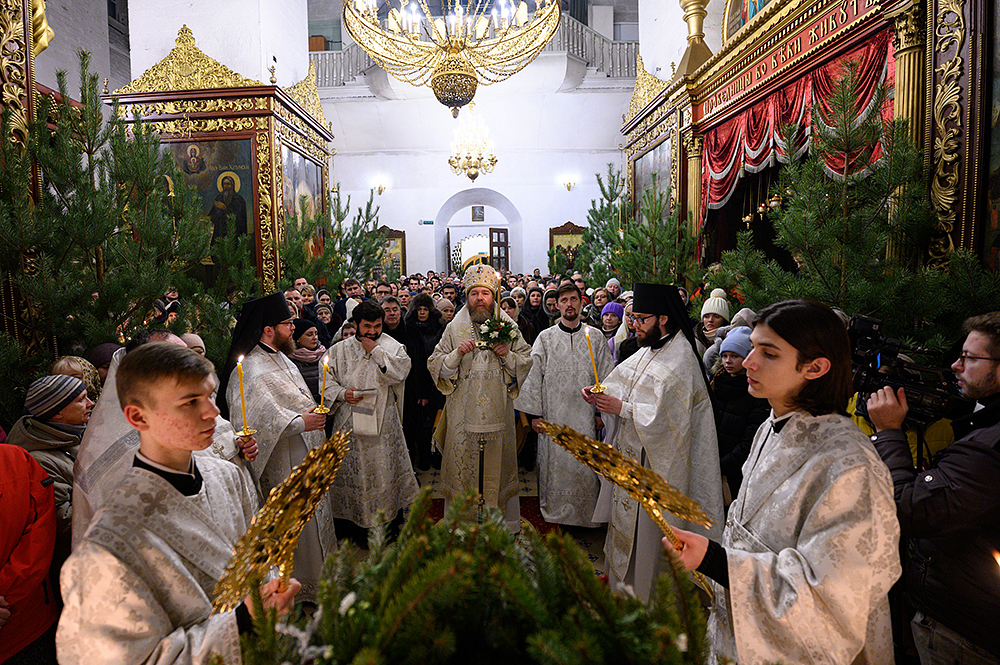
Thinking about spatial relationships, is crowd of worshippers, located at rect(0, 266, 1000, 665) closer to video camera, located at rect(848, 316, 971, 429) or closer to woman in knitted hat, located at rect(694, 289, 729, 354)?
video camera, located at rect(848, 316, 971, 429)

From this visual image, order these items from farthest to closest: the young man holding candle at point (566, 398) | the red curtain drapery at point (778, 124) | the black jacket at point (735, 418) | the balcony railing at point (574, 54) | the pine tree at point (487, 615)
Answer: the balcony railing at point (574, 54), the red curtain drapery at point (778, 124), the young man holding candle at point (566, 398), the black jacket at point (735, 418), the pine tree at point (487, 615)

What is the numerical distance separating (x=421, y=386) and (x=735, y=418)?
11.4 feet

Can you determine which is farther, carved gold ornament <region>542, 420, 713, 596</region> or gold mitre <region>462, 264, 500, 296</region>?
gold mitre <region>462, 264, 500, 296</region>

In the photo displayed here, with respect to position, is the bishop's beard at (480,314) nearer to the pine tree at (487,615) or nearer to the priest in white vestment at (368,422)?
the priest in white vestment at (368,422)

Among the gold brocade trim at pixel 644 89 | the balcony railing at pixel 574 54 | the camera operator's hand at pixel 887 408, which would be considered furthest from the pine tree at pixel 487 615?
the balcony railing at pixel 574 54

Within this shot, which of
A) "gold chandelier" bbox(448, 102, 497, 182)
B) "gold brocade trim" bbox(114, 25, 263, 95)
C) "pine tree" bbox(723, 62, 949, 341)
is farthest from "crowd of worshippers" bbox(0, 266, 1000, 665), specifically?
"gold chandelier" bbox(448, 102, 497, 182)

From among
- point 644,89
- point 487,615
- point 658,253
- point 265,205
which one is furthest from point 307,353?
point 644,89

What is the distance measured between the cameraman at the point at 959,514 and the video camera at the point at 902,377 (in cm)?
5

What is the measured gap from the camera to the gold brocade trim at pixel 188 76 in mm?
9680

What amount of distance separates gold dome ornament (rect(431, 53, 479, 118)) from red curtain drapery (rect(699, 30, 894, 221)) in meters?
3.45

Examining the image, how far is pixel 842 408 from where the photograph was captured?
1773mm

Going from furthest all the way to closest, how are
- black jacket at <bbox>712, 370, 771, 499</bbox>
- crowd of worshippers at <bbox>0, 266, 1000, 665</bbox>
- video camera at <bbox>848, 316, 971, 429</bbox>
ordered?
black jacket at <bbox>712, 370, 771, 499</bbox> < video camera at <bbox>848, 316, 971, 429</bbox> < crowd of worshippers at <bbox>0, 266, 1000, 665</bbox>

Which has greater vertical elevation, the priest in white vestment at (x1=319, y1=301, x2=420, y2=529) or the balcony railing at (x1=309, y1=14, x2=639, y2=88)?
the balcony railing at (x1=309, y1=14, x2=639, y2=88)

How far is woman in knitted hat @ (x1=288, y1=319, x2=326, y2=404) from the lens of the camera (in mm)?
4652
